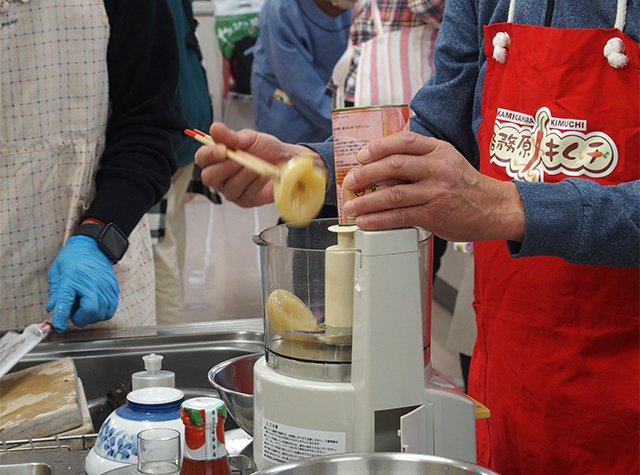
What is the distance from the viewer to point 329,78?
3443 millimetres

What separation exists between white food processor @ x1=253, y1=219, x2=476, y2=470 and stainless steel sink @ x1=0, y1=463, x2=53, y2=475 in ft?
0.94

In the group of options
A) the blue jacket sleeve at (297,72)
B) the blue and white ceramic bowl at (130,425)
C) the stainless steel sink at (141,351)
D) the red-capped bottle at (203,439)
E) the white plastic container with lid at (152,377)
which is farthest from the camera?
the blue jacket sleeve at (297,72)

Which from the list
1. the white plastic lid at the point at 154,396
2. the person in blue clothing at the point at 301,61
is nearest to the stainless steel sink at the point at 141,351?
the white plastic lid at the point at 154,396

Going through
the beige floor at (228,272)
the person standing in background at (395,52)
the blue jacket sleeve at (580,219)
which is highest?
the person standing in background at (395,52)

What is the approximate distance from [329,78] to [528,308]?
2.57 metres

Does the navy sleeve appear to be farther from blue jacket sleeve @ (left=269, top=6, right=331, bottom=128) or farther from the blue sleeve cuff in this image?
blue jacket sleeve @ (left=269, top=6, right=331, bottom=128)

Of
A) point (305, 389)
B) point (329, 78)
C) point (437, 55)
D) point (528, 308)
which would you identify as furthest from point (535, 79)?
point (329, 78)

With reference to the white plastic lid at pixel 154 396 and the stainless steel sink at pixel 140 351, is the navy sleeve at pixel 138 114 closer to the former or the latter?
the stainless steel sink at pixel 140 351

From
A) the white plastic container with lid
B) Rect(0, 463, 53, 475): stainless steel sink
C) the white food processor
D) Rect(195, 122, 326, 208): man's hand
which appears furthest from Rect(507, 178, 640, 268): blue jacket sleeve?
Rect(0, 463, 53, 475): stainless steel sink

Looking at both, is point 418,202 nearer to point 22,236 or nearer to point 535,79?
point 535,79

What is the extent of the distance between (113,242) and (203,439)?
0.88 meters

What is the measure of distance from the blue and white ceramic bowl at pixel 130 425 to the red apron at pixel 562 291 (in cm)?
54

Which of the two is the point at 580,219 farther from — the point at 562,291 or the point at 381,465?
the point at 381,465

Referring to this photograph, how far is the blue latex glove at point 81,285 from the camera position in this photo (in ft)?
4.37
